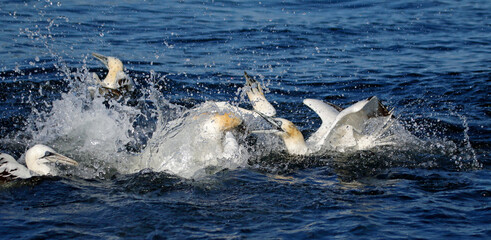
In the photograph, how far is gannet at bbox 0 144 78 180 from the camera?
20.1 ft

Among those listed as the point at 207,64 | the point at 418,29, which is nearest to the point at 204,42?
the point at 207,64

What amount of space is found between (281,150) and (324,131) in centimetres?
69

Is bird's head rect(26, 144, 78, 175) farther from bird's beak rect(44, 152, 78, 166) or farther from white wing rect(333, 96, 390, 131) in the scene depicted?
white wing rect(333, 96, 390, 131)

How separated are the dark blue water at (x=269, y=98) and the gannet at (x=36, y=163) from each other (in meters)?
0.17

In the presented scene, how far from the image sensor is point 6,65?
10812 millimetres

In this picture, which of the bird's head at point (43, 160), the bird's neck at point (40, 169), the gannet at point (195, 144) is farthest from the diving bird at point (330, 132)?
the bird's neck at point (40, 169)

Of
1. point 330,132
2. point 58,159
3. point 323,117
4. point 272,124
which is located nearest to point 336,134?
point 330,132

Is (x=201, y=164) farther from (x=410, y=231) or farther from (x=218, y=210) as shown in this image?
(x=410, y=231)

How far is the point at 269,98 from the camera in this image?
973 centimetres

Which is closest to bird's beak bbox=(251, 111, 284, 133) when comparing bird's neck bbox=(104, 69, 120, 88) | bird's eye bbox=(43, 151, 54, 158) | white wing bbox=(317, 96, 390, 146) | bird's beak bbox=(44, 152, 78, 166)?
white wing bbox=(317, 96, 390, 146)

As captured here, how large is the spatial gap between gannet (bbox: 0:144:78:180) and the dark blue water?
0.17 m

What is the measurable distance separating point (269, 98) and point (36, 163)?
4.38 metres

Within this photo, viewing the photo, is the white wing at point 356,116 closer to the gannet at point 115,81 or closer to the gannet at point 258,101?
the gannet at point 258,101

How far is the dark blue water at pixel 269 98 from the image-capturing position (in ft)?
16.7
